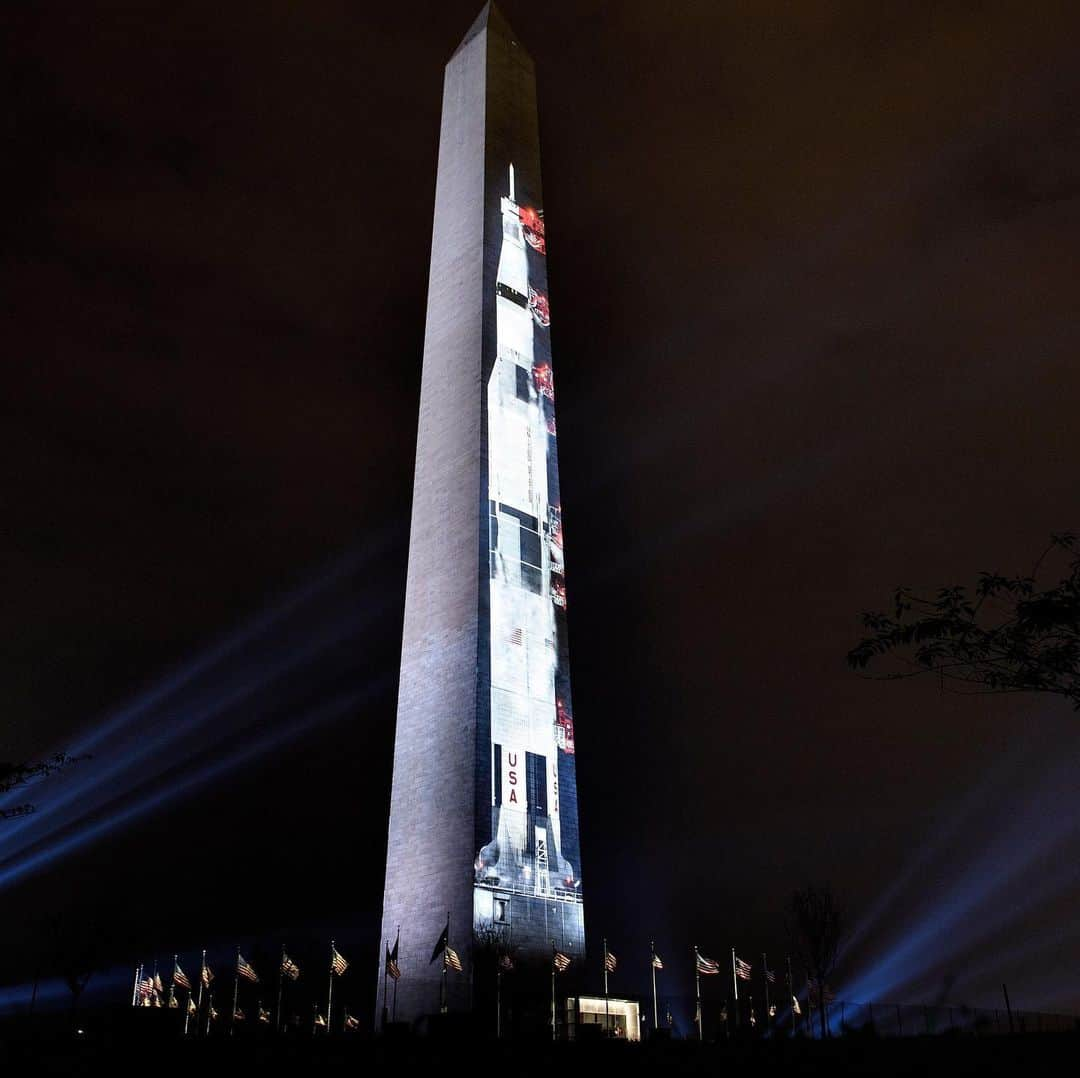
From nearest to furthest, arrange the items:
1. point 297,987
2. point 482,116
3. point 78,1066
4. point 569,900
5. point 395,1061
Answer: point 78,1066
point 395,1061
point 569,900
point 482,116
point 297,987

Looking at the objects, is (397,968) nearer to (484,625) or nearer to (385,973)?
(385,973)

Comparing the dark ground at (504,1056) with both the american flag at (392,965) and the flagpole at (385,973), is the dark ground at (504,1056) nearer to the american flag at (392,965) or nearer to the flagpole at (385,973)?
the american flag at (392,965)

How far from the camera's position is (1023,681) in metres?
14.3

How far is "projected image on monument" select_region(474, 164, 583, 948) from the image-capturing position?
38.9m

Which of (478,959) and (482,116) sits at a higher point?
(482,116)

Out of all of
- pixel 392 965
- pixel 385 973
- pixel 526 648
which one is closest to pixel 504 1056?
pixel 392 965

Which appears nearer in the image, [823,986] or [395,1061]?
[395,1061]

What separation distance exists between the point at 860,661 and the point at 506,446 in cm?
3187

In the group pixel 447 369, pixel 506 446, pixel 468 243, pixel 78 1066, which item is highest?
pixel 468 243

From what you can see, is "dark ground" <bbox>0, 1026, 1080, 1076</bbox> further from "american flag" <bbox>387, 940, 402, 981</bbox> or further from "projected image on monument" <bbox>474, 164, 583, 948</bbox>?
"projected image on monument" <bbox>474, 164, 583, 948</bbox>

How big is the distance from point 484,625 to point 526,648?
2299 mm

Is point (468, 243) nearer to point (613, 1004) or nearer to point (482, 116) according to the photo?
point (482, 116)

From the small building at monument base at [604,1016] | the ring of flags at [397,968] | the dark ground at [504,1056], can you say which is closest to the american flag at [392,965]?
the ring of flags at [397,968]

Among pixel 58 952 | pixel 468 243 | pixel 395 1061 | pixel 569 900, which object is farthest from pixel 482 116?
pixel 58 952
